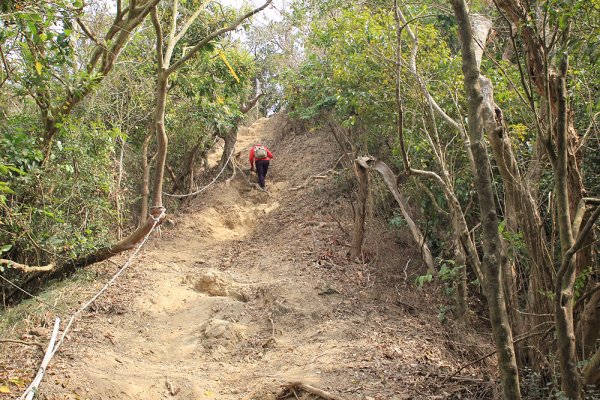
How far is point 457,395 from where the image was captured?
18.3ft

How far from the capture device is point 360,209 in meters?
10.3

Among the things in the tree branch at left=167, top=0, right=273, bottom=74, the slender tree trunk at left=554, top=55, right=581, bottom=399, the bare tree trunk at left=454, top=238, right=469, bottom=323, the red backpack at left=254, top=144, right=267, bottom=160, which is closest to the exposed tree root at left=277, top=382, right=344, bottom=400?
the slender tree trunk at left=554, top=55, right=581, bottom=399

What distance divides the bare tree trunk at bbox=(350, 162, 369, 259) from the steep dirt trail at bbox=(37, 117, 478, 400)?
31 cm

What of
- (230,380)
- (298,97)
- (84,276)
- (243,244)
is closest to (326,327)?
(230,380)

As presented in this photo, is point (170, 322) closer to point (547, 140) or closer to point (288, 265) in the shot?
point (288, 265)

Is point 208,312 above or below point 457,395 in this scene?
below

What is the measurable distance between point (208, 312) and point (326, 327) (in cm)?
189

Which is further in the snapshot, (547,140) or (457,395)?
(457,395)

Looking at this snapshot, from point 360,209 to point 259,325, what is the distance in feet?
Answer: 9.78

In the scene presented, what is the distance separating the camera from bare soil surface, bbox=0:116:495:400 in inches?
238

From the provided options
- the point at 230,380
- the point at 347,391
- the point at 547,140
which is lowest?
the point at 230,380

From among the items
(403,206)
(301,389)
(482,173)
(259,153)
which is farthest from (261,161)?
(482,173)

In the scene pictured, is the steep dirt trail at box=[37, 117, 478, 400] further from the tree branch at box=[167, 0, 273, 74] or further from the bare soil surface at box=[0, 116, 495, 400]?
the tree branch at box=[167, 0, 273, 74]

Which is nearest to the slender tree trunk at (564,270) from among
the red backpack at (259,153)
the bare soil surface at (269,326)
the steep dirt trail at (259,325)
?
the bare soil surface at (269,326)
